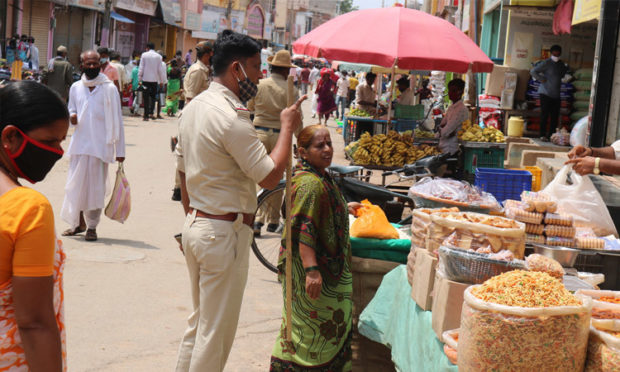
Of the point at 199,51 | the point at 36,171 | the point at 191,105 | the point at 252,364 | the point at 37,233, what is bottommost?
the point at 252,364

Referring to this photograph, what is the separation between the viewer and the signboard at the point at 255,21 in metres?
69.4

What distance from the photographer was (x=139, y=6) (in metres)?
40.7

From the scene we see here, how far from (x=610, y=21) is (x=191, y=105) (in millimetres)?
7179

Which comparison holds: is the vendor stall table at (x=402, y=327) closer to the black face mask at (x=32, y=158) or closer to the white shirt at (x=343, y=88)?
the black face mask at (x=32, y=158)

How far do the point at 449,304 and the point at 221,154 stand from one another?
1329 mm

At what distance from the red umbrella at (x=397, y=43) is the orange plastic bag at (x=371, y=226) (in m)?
3.52

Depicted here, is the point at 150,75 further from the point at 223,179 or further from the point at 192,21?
the point at 192,21

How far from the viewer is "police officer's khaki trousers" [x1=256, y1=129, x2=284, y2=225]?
27.7 ft

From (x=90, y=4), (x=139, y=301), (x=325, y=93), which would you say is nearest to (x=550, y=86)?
(x=325, y=93)

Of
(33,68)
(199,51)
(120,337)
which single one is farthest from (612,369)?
(33,68)

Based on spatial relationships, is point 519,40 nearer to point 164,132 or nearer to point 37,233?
point 164,132

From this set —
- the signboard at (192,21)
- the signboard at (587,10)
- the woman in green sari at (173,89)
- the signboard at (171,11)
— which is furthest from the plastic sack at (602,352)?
the signboard at (192,21)

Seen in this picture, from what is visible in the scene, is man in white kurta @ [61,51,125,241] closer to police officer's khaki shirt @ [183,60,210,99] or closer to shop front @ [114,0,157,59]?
police officer's khaki shirt @ [183,60,210,99]

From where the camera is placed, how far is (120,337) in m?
5.36
